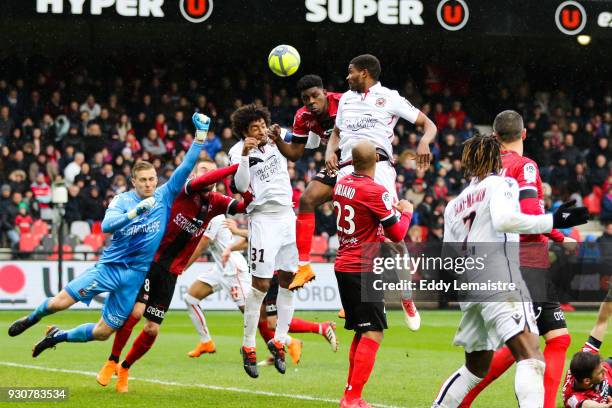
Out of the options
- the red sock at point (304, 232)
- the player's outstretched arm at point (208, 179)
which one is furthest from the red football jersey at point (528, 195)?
the red sock at point (304, 232)

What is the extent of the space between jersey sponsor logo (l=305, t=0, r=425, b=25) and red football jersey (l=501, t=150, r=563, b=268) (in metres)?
17.7

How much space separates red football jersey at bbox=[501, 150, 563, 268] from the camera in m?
8.58

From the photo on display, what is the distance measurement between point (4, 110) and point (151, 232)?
16995mm

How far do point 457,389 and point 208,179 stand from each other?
366cm

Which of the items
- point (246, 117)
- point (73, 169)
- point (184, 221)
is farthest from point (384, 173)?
point (73, 169)

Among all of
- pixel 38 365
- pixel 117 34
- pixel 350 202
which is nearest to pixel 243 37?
pixel 117 34

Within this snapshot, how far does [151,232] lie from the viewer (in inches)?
434

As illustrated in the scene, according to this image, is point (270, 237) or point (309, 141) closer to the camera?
point (309, 141)

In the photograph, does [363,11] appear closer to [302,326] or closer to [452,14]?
[452,14]

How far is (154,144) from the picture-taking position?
2745 cm

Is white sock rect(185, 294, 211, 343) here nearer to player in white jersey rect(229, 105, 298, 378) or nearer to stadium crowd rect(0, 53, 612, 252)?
player in white jersey rect(229, 105, 298, 378)

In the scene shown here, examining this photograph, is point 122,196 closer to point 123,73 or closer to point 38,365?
point 38,365

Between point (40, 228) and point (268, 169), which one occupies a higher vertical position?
point (268, 169)

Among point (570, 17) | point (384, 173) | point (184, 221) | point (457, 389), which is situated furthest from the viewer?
point (570, 17)
